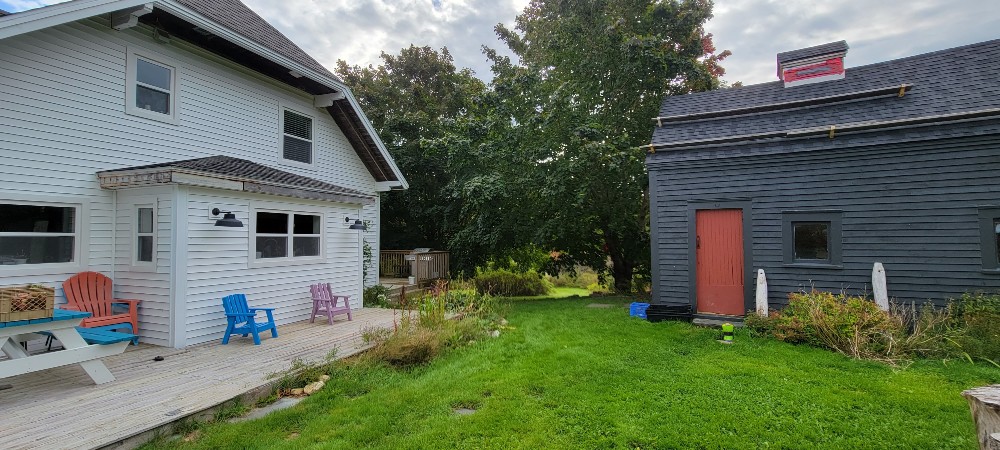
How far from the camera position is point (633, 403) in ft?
14.0

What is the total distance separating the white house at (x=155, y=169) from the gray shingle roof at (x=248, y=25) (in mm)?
76

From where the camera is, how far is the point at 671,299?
9.17 m

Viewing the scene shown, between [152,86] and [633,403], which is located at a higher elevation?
[152,86]

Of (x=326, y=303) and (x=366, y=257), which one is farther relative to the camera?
(x=366, y=257)

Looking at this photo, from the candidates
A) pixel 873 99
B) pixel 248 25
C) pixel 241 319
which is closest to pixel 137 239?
pixel 241 319

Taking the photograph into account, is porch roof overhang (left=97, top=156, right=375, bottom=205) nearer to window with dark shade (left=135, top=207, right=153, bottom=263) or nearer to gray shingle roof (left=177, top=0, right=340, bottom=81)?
window with dark shade (left=135, top=207, right=153, bottom=263)

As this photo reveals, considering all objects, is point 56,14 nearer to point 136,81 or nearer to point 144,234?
point 136,81

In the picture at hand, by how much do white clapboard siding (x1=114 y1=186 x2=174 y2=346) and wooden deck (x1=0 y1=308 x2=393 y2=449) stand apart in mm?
385

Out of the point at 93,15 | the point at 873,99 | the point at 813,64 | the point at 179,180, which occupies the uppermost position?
the point at 813,64

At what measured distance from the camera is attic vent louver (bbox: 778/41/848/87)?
9469 mm

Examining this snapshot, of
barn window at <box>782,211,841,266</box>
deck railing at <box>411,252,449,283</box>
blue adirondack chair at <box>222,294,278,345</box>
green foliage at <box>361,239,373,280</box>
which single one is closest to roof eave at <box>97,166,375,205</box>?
blue adirondack chair at <box>222,294,278,345</box>

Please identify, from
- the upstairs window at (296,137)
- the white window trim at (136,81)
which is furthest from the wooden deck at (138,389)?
the upstairs window at (296,137)

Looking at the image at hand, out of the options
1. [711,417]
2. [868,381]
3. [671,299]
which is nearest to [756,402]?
[711,417]

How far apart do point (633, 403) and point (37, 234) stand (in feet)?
25.5
